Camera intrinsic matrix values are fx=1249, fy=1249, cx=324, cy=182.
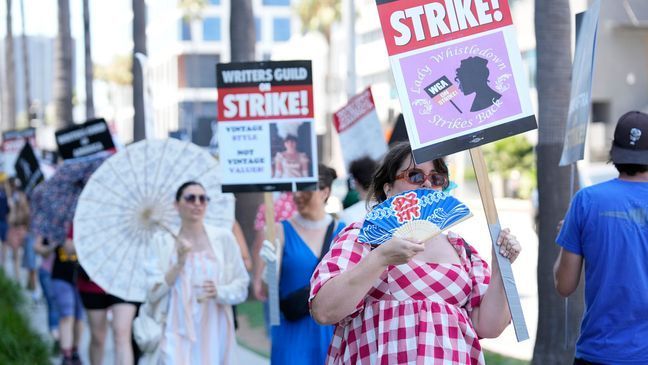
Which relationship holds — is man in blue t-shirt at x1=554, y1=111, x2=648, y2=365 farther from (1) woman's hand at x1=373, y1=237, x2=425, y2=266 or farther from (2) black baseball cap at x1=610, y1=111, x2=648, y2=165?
(1) woman's hand at x1=373, y1=237, x2=425, y2=266

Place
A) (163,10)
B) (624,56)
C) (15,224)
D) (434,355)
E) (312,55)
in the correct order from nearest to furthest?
1. (434,355)
2. (15,224)
3. (624,56)
4. (312,55)
5. (163,10)

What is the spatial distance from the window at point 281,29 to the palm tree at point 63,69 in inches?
3534

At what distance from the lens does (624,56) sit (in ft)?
164

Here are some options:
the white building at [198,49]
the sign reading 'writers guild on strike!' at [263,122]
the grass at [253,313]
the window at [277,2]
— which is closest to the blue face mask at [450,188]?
the sign reading 'writers guild on strike!' at [263,122]

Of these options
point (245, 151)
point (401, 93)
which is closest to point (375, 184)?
point (401, 93)

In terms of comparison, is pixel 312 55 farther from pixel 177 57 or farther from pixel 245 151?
pixel 245 151

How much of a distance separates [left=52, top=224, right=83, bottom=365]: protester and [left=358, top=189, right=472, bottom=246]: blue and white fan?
7.80 metres

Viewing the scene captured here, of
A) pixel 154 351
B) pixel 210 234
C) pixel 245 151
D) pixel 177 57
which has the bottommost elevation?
pixel 154 351

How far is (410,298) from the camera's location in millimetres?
4359

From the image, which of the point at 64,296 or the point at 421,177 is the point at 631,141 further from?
the point at 64,296

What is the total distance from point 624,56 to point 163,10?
75.5 meters

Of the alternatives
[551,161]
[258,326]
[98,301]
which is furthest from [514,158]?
[551,161]

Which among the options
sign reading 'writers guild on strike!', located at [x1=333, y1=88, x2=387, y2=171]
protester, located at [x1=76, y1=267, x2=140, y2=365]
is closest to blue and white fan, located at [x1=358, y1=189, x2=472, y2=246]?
protester, located at [x1=76, y1=267, x2=140, y2=365]

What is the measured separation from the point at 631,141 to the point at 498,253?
1064 millimetres
